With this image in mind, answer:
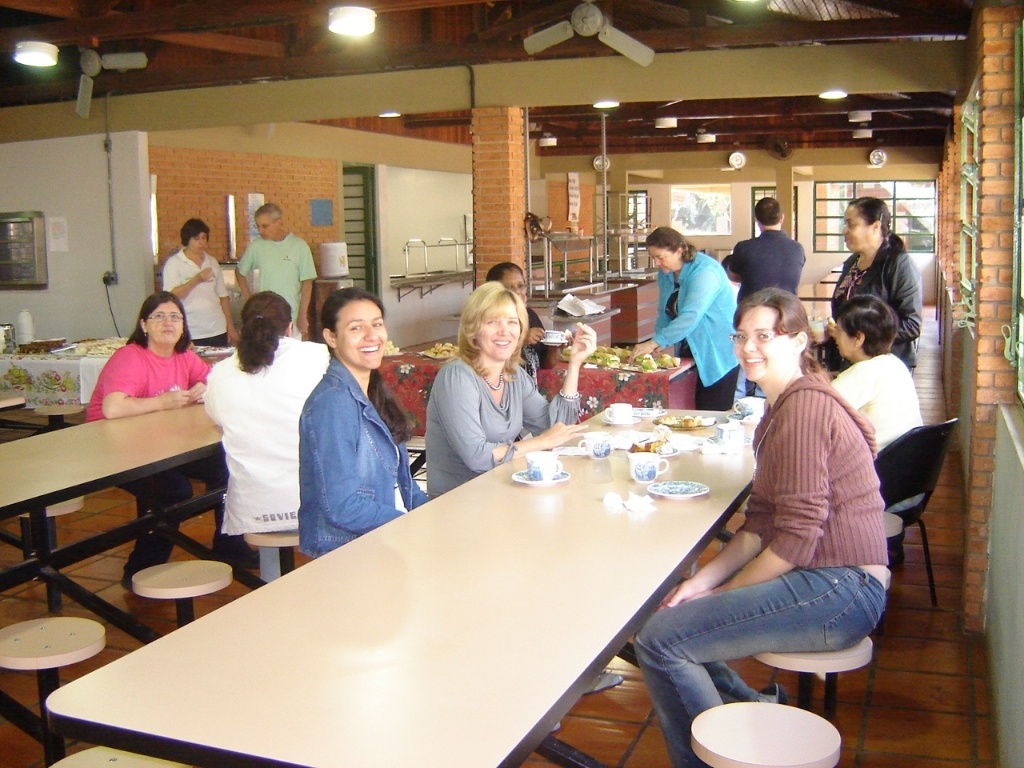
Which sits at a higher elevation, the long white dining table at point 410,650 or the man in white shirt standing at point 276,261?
the man in white shirt standing at point 276,261

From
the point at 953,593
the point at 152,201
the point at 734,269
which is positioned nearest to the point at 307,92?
the point at 152,201

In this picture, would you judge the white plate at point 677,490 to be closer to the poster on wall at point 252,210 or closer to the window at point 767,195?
the poster on wall at point 252,210

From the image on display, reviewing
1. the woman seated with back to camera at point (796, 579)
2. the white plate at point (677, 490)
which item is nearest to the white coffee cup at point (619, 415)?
the white plate at point (677, 490)

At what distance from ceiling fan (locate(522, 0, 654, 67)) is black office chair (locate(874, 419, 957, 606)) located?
4.47 meters

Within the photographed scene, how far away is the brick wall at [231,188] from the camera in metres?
9.65

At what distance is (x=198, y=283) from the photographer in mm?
7469

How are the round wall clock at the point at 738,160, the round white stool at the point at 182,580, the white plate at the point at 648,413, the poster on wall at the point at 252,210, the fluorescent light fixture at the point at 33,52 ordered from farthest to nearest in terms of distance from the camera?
the round wall clock at the point at 738,160
the poster on wall at the point at 252,210
the fluorescent light fixture at the point at 33,52
the white plate at the point at 648,413
the round white stool at the point at 182,580

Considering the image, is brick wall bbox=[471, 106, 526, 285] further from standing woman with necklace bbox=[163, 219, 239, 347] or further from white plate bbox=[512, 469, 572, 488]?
white plate bbox=[512, 469, 572, 488]

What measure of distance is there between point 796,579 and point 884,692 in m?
1.22

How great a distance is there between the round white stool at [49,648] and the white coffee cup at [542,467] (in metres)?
1.19

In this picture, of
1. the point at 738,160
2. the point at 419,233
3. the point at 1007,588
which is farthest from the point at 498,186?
the point at 738,160

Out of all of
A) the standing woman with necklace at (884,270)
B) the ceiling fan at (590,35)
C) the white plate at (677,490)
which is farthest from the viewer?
the ceiling fan at (590,35)

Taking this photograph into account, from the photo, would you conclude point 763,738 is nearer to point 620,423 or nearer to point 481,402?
point 481,402

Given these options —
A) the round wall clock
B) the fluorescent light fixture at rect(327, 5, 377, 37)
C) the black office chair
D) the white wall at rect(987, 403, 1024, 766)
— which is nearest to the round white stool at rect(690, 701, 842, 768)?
the white wall at rect(987, 403, 1024, 766)
